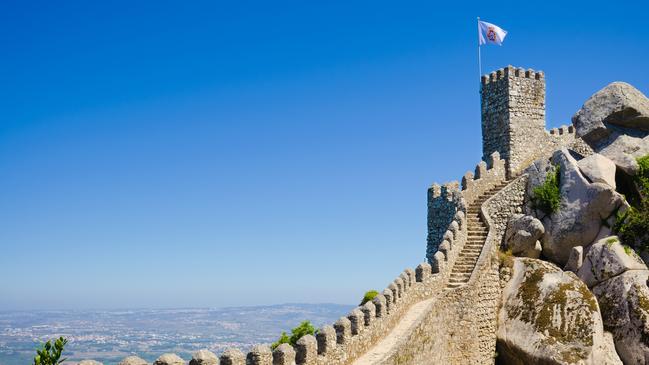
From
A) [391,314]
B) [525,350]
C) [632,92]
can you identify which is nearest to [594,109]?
[632,92]

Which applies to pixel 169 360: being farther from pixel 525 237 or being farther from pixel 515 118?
pixel 515 118

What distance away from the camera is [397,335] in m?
18.2

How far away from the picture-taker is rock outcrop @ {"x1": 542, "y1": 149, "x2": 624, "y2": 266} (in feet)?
81.9

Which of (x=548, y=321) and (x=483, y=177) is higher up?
(x=483, y=177)

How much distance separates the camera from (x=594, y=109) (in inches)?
1112

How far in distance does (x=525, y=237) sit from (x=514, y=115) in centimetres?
742

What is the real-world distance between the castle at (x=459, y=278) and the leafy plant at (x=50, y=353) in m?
3.36

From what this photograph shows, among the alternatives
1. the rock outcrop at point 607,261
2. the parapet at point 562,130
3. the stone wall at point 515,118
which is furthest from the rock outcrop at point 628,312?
the parapet at point 562,130

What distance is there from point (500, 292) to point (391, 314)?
23.7 ft

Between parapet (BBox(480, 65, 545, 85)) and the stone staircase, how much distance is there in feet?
19.8

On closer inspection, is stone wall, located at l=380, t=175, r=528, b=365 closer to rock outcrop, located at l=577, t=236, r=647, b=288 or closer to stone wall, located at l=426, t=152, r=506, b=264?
stone wall, located at l=426, t=152, r=506, b=264

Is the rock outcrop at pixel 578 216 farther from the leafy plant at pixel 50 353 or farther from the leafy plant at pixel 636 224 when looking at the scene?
the leafy plant at pixel 50 353

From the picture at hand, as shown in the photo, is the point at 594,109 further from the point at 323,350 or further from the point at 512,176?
the point at 323,350

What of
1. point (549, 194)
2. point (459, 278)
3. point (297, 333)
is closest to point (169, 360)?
point (459, 278)
